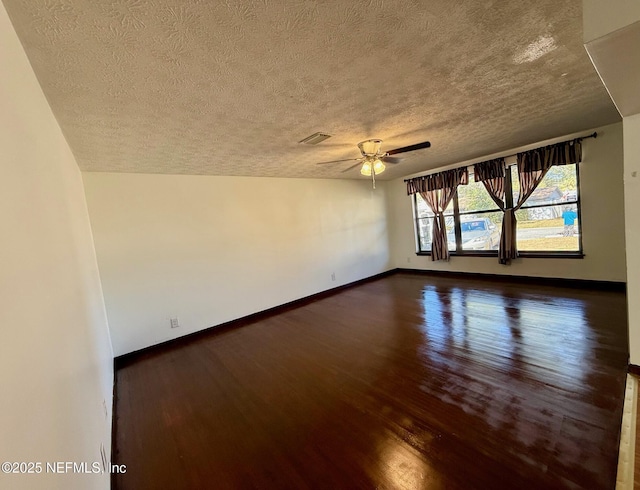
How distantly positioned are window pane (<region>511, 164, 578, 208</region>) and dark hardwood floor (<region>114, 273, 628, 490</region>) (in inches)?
63.0

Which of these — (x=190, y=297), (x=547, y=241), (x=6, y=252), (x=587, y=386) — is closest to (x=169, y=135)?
(x=6, y=252)

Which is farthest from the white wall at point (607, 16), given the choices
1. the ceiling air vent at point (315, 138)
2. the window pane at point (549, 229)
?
the window pane at point (549, 229)

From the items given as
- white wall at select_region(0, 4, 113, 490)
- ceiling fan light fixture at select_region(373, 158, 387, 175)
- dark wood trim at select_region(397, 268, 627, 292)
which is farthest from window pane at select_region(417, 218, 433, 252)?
white wall at select_region(0, 4, 113, 490)

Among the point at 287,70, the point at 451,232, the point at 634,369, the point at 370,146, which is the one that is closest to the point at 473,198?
the point at 451,232

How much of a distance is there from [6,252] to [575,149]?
5.97 m

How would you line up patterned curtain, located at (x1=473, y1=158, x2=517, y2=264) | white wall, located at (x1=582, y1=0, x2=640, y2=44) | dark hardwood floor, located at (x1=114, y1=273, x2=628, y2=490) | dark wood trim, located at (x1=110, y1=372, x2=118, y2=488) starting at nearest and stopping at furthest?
white wall, located at (x1=582, y1=0, x2=640, y2=44) → dark hardwood floor, located at (x1=114, y1=273, x2=628, y2=490) → dark wood trim, located at (x1=110, y1=372, x2=118, y2=488) → patterned curtain, located at (x1=473, y1=158, x2=517, y2=264)

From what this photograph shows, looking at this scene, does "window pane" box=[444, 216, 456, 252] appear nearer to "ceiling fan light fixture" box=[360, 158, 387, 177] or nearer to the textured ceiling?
the textured ceiling

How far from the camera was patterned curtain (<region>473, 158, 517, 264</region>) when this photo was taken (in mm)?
4898

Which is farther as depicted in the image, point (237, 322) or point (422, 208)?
point (422, 208)

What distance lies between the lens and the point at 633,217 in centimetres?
214

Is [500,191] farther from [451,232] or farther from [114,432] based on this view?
[114,432]

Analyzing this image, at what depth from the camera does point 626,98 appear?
1.75 metres

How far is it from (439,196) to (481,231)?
3.64ft

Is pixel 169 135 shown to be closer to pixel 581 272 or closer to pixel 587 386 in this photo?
pixel 587 386
